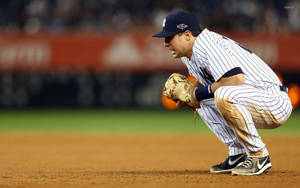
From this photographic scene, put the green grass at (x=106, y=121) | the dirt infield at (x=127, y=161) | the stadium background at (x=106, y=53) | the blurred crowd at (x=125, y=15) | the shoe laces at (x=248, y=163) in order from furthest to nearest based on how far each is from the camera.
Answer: the blurred crowd at (x=125, y=15), the stadium background at (x=106, y=53), the green grass at (x=106, y=121), the shoe laces at (x=248, y=163), the dirt infield at (x=127, y=161)

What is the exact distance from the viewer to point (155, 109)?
54.4ft

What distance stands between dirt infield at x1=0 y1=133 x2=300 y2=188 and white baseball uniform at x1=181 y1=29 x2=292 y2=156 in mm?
448

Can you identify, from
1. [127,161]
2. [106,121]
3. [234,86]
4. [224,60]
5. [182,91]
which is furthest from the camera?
[106,121]

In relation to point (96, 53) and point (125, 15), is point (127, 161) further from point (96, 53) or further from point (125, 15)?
point (125, 15)

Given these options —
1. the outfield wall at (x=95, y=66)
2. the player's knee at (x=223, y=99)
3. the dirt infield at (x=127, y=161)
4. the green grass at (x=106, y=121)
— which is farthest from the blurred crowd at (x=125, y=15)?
the player's knee at (x=223, y=99)

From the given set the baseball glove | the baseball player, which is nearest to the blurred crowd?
the baseball glove

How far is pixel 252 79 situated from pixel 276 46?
1036 cm

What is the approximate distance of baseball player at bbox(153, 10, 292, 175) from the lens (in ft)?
16.0

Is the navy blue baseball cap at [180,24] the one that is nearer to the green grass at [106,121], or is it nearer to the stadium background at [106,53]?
the green grass at [106,121]

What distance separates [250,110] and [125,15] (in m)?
11.3

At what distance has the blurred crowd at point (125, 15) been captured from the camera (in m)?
Answer: 15.5

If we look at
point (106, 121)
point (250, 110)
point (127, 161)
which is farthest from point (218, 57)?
point (106, 121)

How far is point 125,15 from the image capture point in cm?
1598

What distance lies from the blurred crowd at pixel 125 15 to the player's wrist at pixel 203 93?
34.0ft
